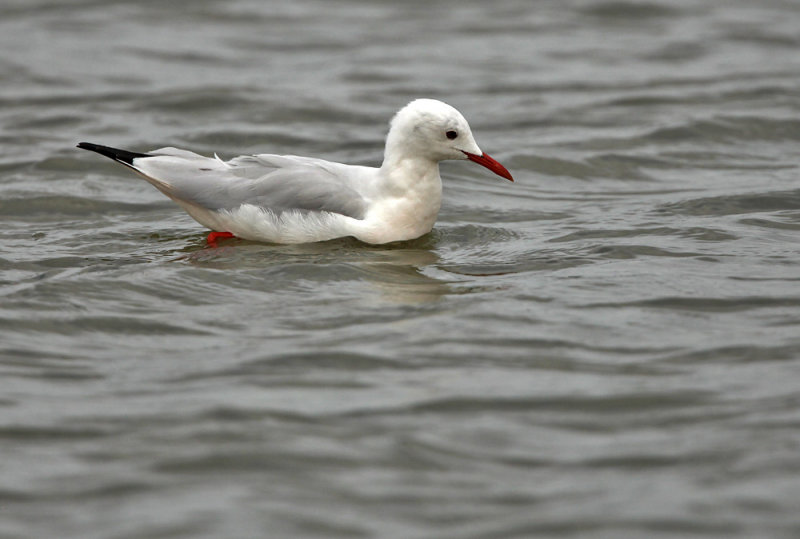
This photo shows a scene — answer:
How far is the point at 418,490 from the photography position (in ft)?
17.2

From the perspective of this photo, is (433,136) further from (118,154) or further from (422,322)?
(118,154)

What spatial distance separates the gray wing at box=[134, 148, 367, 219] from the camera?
28.3 ft

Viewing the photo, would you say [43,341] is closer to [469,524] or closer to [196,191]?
[196,191]

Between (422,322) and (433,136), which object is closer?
(422,322)

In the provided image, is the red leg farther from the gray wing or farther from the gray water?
the gray wing

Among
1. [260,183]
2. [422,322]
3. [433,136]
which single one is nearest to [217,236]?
[260,183]

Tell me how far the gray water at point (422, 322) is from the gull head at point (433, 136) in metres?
0.64

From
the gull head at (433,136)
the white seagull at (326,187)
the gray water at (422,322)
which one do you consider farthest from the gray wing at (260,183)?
the gull head at (433,136)

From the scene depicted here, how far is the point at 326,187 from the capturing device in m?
8.66

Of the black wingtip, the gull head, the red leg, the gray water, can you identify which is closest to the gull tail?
the black wingtip

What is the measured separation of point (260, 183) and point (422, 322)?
2.00 meters

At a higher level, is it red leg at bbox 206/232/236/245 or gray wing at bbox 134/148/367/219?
gray wing at bbox 134/148/367/219

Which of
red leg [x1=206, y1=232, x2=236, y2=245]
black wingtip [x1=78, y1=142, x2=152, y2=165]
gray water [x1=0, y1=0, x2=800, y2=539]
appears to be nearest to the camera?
gray water [x1=0, y1=0, x2=800, y2=539]

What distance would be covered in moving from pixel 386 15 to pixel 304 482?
12875 mm
